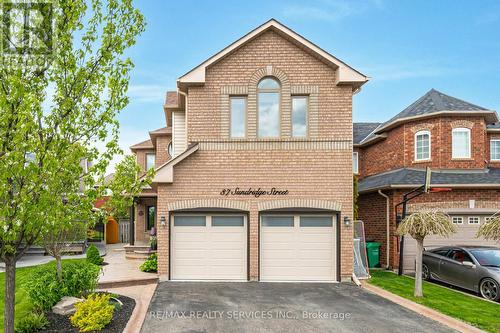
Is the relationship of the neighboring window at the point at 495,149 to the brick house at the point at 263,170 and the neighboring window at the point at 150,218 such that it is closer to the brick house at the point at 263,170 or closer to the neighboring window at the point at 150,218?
the brick house at the point at 263,170

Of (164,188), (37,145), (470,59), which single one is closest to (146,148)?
(164,188)

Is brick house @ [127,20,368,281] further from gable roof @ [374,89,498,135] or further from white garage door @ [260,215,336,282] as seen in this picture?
gable roof @ [374,89,498,135]

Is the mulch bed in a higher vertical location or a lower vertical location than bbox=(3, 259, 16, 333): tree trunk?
lower

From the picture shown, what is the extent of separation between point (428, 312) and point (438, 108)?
11.4 metres

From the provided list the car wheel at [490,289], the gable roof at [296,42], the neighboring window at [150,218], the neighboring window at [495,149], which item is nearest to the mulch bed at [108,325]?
the gable roof at [296,42]

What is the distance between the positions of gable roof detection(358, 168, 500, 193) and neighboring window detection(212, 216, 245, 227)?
6780mm

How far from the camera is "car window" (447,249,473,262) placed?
40.5ft

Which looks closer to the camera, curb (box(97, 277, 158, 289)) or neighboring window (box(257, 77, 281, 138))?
curb (box(97, 277, 158, 289))

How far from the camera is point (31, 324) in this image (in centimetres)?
739

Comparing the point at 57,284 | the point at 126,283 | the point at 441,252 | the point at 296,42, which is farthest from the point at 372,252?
the point at 57,284

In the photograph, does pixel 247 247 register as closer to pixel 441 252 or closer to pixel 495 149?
pixel 441 252

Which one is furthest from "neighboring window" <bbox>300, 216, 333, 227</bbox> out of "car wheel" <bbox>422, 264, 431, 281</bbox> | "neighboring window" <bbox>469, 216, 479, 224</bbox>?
"neighboring window" <bbox>469, 216, 479, 224</bbox>

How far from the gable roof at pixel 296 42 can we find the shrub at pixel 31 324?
863 cm

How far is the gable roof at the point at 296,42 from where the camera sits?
43.5 feet
